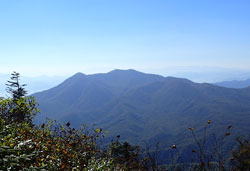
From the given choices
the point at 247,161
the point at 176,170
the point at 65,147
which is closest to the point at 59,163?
the point at 65,147

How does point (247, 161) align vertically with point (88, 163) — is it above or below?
above

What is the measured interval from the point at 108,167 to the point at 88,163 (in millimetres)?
537

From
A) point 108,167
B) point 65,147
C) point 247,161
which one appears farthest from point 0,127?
point 247,161

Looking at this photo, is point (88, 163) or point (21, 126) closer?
point (88, 163)

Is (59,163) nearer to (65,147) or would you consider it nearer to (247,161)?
(65,147)

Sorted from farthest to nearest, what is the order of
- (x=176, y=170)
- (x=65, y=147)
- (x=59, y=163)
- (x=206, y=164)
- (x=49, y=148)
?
(x=65, y=147), (x=49, y=148), (x=59, y=163), (x=176, y=170), (x=206, y=164)

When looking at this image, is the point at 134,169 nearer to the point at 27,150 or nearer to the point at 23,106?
the point at 27,150

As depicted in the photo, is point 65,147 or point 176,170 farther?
point 65,147

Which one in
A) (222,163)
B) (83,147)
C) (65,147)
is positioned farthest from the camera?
(83,147)

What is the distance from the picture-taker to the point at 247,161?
19.3 feet

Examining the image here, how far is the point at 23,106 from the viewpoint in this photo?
354 inches

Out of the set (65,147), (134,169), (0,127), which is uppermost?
(0,127)

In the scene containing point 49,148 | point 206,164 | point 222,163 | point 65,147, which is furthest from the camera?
point 65,147

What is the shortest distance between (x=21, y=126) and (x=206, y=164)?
583cm
